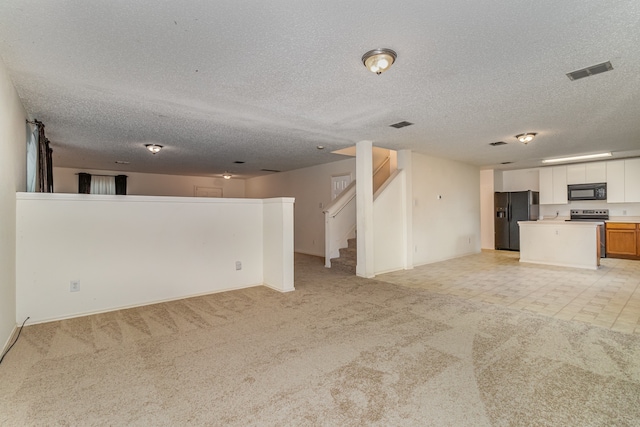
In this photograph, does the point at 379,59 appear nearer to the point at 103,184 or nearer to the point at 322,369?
the point at 322,369

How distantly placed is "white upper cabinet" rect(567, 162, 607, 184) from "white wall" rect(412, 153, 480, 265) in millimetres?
2289

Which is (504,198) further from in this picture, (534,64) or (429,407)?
(429,407)

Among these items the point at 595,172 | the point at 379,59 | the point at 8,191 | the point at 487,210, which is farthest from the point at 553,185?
the point at 8,191

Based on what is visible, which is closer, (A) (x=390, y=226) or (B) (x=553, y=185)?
(A) (x=390, y=226)

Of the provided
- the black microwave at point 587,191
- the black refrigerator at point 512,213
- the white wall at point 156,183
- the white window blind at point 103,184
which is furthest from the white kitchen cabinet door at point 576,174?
the white window blind at point 103,184

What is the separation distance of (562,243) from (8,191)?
8.87 metres

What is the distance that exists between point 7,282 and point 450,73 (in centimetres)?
465

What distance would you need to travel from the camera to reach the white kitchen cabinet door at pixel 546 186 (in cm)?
809

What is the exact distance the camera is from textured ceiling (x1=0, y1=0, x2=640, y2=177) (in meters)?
1.95

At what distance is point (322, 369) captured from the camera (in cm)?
219

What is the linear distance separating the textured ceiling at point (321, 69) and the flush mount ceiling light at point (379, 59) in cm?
7

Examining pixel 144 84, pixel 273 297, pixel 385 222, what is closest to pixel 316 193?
→ pixel 385 222

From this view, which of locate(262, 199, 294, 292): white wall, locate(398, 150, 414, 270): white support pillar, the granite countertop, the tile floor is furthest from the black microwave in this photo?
locate(262, 199, 294, 292): white wall

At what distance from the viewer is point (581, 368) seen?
220 centimetres
